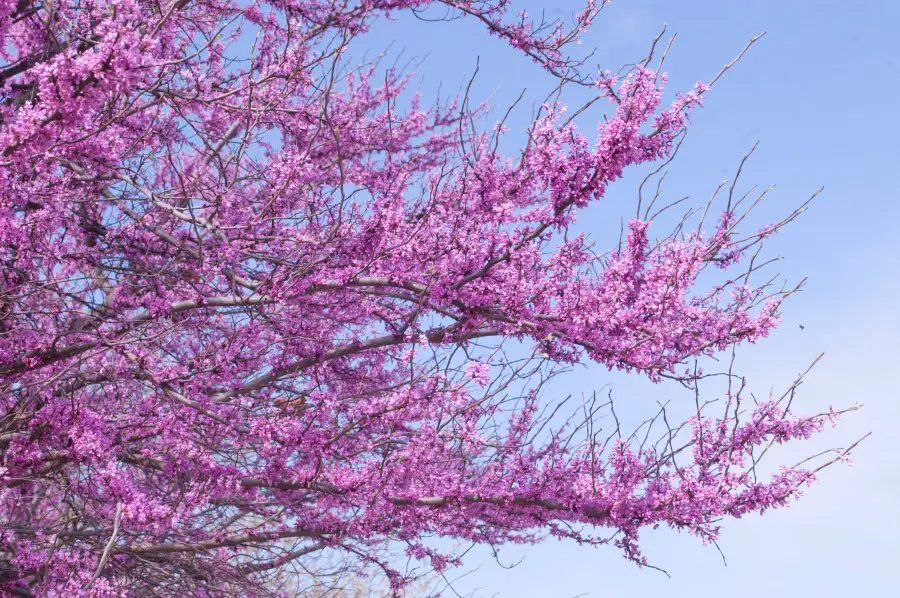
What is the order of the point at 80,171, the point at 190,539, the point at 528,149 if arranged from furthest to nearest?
the point at 190,539 < the point at 80,171 < the point at 528,149

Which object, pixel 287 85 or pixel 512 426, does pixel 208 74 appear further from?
pixel 512 426

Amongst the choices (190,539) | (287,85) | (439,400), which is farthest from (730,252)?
(190,539)

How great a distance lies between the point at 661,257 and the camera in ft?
19.9

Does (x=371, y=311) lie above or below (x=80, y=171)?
below

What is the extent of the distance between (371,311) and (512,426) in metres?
2.12

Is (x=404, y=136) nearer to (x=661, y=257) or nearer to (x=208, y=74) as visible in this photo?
(x=208, y=74)

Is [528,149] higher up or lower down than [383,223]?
higher up

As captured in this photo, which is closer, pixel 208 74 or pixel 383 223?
pixel 383 223

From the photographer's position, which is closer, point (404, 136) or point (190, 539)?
point (190, 539)

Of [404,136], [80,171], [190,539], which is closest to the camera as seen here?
[80,171]

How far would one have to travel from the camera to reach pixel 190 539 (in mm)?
8055

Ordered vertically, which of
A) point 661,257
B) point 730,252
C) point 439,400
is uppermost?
point 730,252

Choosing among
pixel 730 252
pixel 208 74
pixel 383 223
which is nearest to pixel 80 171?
pixel 208 74

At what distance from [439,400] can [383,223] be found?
1.39 metres
